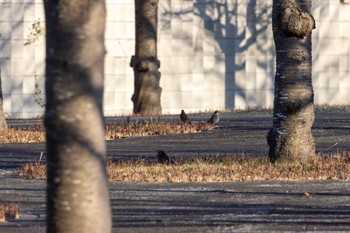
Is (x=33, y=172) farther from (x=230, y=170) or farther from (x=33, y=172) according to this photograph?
(x=230, y=170)

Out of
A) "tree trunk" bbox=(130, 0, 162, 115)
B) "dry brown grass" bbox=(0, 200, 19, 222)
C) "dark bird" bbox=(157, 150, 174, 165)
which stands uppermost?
"tree trunk" bbox=(130, 0, 162, 115)

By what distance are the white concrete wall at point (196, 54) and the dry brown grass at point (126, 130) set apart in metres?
8.26

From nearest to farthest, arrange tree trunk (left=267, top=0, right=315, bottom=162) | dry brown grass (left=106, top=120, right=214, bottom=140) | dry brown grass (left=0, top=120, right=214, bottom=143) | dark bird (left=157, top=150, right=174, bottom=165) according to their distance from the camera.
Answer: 1. tree trunk (left=267, top=0, right=315, bottom=162)
2. dark bird (left=157, top=150, right=174, bottom=165)
3. dry brown grass (left=0, top=120, right=214, bottom=143)
4. dry brown grass (left=106, top=120, right=214, bottom=140)

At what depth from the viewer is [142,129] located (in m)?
23.8

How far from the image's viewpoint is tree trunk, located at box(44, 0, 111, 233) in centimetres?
810

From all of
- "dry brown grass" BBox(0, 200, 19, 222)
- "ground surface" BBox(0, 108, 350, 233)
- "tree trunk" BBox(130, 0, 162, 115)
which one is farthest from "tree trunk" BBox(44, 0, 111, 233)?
"tree trunk" BBox(130, 0, 162, 115)

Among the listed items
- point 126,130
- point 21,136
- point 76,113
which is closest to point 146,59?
point 126,130

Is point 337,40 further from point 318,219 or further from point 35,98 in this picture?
point 318,219

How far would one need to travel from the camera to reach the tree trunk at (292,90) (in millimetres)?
16484

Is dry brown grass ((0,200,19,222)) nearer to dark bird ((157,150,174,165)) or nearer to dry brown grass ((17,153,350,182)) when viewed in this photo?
dry brown grass ((17,153,350,182))

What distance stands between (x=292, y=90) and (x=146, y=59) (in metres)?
13.1

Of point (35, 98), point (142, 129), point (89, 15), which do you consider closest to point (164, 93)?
point (35, 98)

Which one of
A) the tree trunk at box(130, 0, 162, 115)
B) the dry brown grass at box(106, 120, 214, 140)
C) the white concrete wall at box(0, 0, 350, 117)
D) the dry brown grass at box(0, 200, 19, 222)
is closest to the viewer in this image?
the dry brown grass at box(0, 200, 19, 222)

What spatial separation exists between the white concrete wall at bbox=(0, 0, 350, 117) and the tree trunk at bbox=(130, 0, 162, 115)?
3.66m
